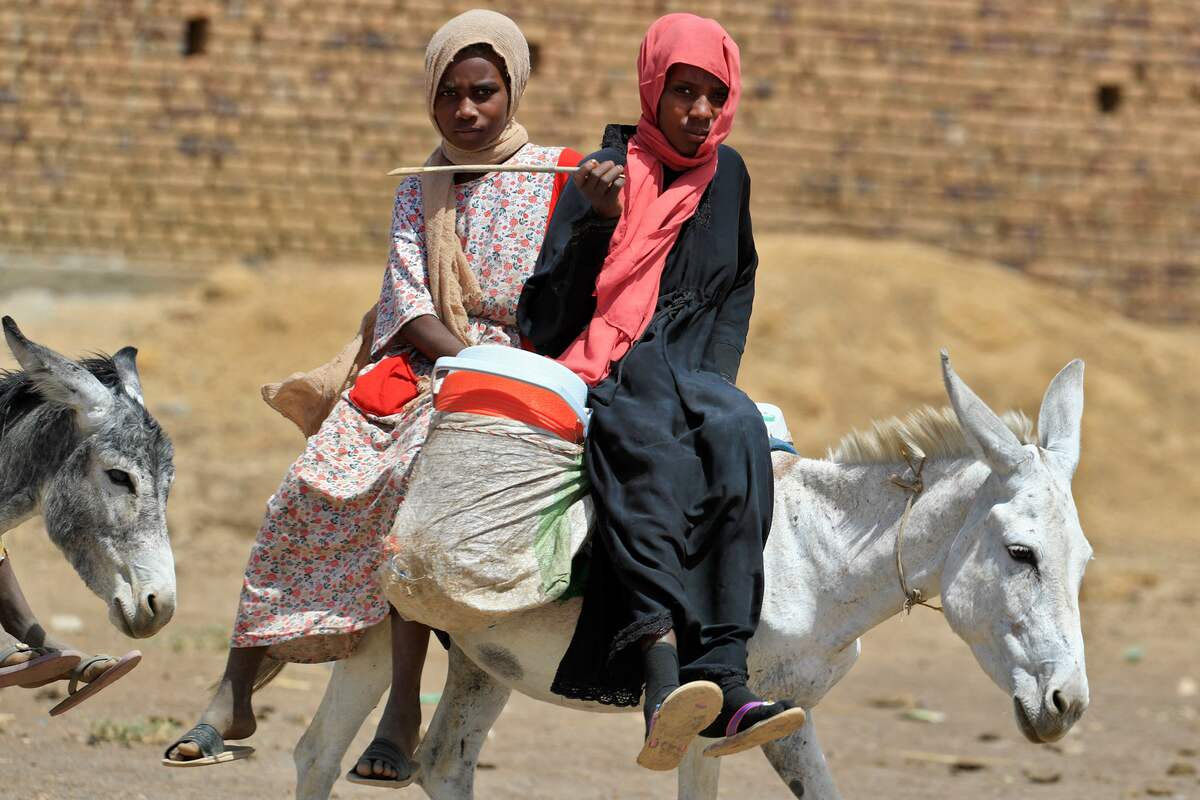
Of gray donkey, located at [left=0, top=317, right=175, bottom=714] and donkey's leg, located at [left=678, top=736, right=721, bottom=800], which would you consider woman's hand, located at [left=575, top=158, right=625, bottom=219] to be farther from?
donkey's leg, located at [left=678, top=736, right=721, bottom=800]

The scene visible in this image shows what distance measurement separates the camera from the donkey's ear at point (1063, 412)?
441 centimetres

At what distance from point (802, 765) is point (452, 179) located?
6.77 feet

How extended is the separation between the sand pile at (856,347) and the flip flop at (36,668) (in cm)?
956

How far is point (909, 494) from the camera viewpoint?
14.7ft

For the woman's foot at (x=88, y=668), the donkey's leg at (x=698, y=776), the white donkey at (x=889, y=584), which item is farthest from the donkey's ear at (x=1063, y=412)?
the woman's foot at (x=88, y=668)

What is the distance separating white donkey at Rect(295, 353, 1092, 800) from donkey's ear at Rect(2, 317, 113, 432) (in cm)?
108

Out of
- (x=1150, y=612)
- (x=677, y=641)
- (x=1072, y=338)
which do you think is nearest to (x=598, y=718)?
(x=677, y=641)

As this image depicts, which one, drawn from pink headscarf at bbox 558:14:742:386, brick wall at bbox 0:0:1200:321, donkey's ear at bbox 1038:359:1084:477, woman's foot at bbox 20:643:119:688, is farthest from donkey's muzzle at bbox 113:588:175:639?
brick wall at bbox 0:0:1200:321

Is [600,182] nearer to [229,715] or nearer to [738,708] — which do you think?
[738,708]

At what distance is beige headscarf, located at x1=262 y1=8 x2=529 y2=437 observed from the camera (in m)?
4.80

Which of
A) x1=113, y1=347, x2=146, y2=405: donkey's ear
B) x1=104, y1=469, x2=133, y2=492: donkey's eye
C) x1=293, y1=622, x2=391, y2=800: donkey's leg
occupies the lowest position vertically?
x1=293, y1=622, x2=391, y2=800: donkey's leg

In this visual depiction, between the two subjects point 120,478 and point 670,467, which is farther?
point 120,478

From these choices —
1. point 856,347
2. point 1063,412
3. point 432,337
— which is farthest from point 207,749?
point 856,347

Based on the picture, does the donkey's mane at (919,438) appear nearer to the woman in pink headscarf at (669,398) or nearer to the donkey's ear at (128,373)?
the woman in pink headscarf at (669,398)
